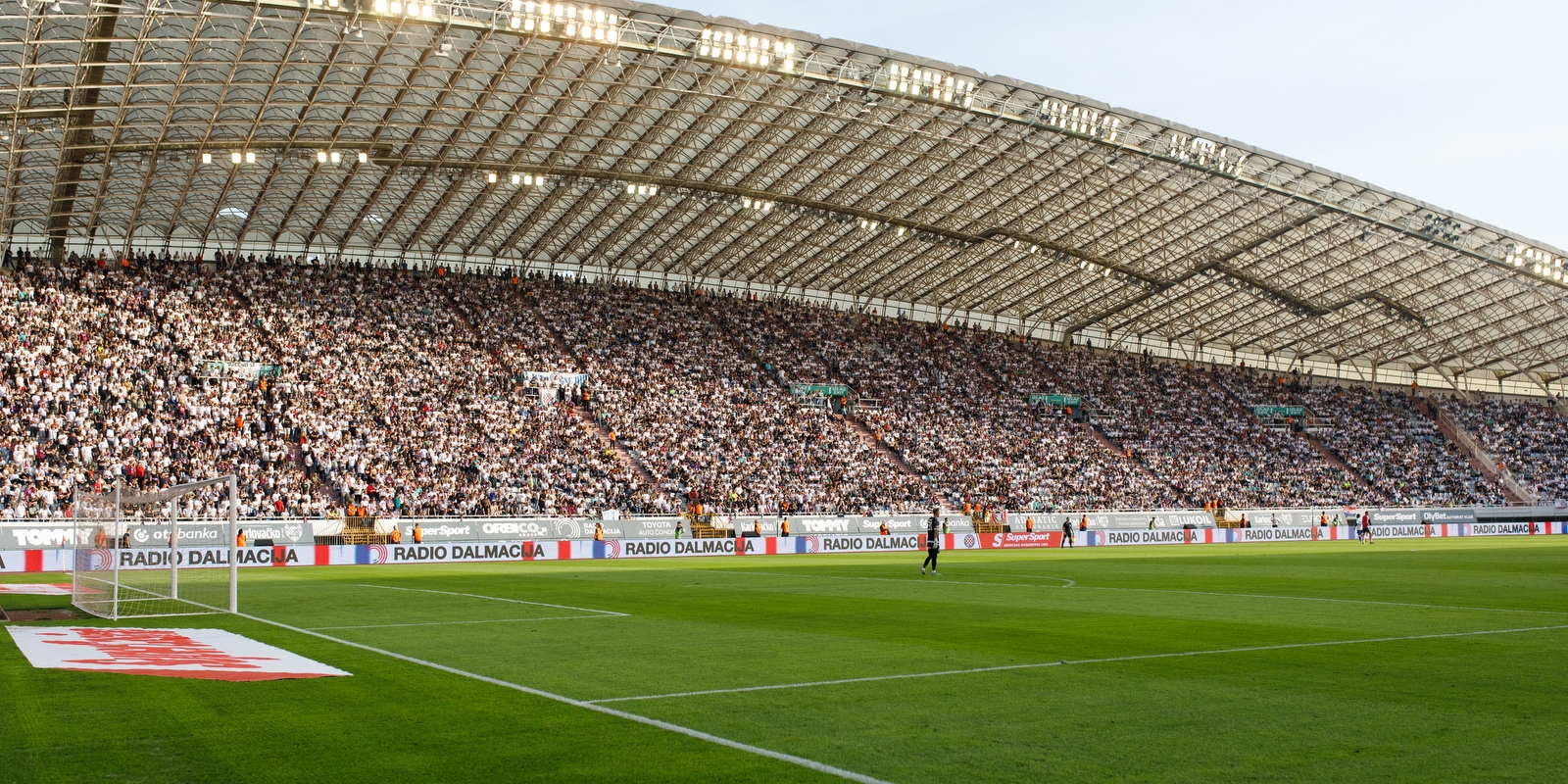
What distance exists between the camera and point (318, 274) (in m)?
60.1

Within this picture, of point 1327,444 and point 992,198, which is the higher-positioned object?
point 992,198

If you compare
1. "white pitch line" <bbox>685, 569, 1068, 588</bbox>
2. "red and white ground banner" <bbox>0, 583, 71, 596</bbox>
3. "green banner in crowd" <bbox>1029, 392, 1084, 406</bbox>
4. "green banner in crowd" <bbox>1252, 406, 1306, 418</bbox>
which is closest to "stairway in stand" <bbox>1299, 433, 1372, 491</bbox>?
"green banner in crowd" <bbox>1252, 406, 1306, 418</bbox>

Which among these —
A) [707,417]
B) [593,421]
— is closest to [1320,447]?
[707,417]

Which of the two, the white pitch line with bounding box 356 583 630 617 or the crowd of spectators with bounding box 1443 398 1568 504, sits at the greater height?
the crowd of spectators with bounding box 1443 398 1568 504

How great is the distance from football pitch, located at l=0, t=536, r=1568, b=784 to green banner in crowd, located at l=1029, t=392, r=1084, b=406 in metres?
51.1

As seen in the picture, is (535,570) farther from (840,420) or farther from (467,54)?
(840,420)

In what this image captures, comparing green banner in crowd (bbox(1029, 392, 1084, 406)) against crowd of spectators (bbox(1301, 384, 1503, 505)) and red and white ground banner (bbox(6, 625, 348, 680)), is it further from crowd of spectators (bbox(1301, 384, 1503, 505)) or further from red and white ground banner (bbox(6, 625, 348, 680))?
red and white ground banner (bbox(6, 625, 348, 680))

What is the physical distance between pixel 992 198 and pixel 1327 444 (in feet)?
103

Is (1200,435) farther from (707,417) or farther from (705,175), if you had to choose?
(705,175)

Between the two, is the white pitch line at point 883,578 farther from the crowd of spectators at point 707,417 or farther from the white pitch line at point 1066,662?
the crowd of spectators at point 707,417

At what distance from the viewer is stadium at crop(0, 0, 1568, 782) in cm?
995

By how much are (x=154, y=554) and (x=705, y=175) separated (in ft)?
105

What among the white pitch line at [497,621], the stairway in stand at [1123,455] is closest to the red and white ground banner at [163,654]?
the white pitch line at [497,621]

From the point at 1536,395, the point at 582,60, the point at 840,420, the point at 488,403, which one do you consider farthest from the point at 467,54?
the point at 1536,395
